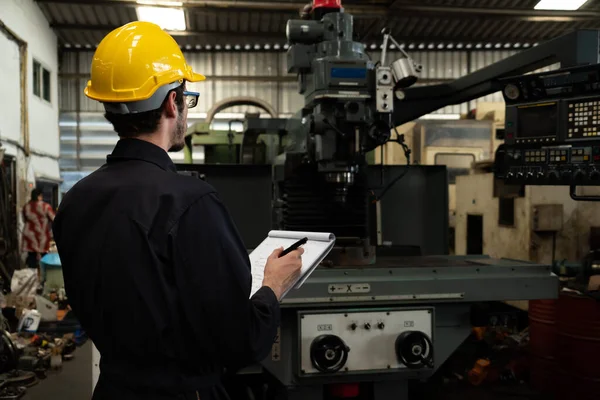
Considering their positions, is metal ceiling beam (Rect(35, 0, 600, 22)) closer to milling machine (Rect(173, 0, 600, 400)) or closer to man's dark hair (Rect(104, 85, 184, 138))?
milling machine (Rect(173, 0, 600, 400))

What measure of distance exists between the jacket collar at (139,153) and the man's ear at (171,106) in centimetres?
7

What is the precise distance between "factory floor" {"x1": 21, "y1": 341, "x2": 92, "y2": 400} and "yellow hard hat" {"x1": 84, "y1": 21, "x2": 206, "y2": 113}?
7.33 ft

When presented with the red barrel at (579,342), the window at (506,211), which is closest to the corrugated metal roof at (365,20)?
the window at (506,211)

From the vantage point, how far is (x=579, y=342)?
222 centimetres

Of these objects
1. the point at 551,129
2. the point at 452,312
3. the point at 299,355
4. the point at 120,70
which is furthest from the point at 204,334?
the point at 551,129

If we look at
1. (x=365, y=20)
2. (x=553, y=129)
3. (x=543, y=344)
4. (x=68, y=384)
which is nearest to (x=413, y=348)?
(x=553, y=129)

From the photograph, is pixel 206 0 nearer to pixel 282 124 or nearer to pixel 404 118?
pixel 282 124

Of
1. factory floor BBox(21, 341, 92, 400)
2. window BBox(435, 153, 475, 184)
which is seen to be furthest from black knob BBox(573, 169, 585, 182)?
window BBox(435, 153, 475, 184)

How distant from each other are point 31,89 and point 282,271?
5885 millimetres

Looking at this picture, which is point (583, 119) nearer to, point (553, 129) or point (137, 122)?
point (553, 129)

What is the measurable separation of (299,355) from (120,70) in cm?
109

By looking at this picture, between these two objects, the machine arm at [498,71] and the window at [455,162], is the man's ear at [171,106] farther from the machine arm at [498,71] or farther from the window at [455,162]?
the window at [455,162]

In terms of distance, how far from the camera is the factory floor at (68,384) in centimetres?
260

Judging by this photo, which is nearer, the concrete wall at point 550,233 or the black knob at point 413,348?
the black knob at point 413,348
